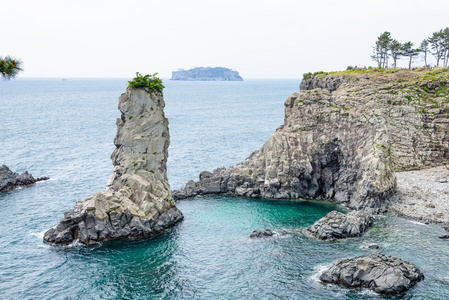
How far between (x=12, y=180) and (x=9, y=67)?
79.8 m

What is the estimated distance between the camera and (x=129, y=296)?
50.4 meters

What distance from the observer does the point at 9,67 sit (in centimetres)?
2414

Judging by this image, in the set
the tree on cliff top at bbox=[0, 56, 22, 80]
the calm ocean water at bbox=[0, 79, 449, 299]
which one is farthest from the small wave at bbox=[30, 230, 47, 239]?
the tree on cliff top at bbox=[0, 56, 22, 80]

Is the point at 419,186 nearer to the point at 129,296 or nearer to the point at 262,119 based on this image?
the point at 129,296

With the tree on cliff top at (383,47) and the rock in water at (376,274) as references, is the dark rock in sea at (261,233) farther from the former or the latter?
the tree on cliff top at (383,47)

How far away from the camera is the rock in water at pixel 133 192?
2611 inches

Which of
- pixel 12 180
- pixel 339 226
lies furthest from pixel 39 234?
pixel 339 226

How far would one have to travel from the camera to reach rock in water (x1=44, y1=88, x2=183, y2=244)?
66.3m

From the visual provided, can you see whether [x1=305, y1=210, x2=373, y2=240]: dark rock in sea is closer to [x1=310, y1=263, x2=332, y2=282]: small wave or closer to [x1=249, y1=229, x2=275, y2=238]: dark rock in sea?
[x1=249, y1=229, x2=275, y2=238]: dark rock in sea

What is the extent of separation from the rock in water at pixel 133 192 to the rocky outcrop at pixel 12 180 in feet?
107

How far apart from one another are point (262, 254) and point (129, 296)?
802 inches

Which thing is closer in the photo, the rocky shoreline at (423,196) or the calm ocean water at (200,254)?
the calm ocean water at (200,254)

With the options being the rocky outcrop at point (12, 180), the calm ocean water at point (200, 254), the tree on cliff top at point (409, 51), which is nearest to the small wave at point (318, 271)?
the calm ocean water at point (200, 254)

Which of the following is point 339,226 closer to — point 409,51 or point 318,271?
point 318,271
